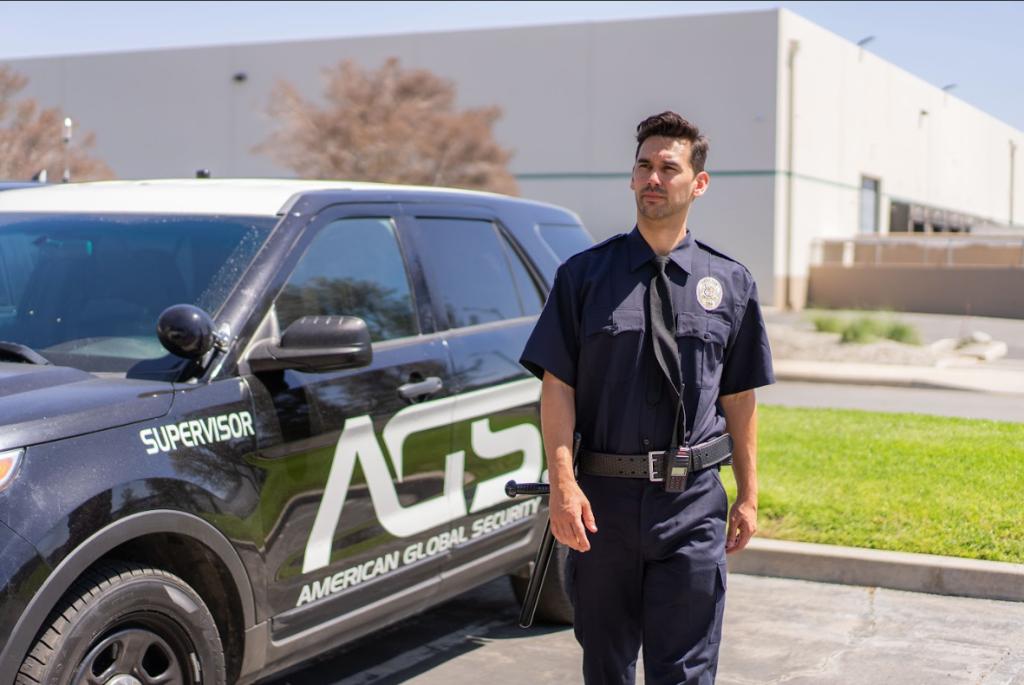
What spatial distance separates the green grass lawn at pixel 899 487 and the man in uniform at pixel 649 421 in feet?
11.0

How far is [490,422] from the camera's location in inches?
195

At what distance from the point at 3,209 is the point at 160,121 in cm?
3952

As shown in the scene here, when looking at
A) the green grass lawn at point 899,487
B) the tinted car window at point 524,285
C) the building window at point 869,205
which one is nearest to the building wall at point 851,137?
the building window at point 869,205

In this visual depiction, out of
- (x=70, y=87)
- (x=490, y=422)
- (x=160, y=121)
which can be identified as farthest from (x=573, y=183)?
(x=490, y=422)

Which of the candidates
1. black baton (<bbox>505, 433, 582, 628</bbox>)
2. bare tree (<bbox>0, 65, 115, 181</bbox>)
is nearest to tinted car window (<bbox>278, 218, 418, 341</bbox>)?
black baton (<bbox>505, 433, 582, 628</bbox>)

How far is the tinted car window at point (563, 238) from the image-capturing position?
19.4ft

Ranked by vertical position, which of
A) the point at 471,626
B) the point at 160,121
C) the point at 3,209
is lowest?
the point at 471,626

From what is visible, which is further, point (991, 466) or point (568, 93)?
point (568, 93)

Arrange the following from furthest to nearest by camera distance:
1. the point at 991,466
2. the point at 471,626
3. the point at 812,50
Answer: the point at 812,50
the point at 991,466
the point at 471,626

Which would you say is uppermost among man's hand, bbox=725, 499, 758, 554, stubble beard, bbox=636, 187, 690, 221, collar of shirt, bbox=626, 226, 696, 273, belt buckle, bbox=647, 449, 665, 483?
stubble beard, bbox=636, 187, 690, 221

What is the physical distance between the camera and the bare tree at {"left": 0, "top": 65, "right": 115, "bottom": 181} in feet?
89.2

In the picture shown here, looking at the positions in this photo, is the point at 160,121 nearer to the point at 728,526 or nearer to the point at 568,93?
the point at 568,93

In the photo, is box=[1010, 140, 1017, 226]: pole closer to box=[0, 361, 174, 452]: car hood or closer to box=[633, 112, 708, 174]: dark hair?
box=[633, 112, 708, 174]: dark hair

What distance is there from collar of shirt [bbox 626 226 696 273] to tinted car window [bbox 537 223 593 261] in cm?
235
